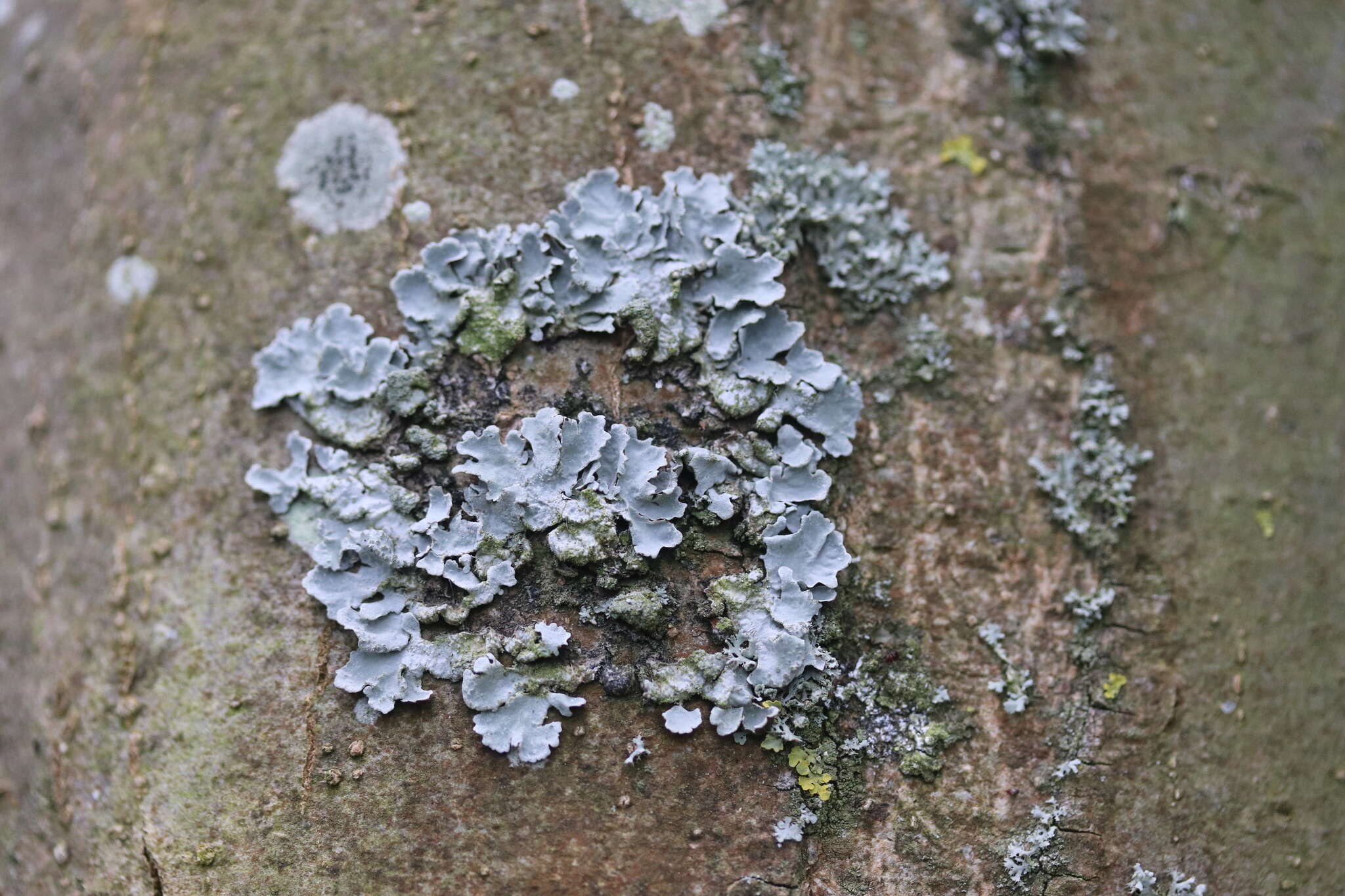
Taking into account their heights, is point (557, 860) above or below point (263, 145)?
below

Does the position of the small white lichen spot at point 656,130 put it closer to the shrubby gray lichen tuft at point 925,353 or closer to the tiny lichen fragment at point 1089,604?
the shrubby gray lichen tuft at point 925,353

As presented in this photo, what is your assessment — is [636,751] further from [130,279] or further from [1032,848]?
[130,279]

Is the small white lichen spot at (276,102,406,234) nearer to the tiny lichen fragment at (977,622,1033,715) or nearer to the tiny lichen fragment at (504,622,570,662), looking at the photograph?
the tiny lichen fragment at (504,622,570,662)

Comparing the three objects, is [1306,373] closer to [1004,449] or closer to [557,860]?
[1004,449]

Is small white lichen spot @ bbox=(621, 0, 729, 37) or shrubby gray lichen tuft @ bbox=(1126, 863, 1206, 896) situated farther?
small white lichen spot @ bbox=(621, 0, 729, 37)

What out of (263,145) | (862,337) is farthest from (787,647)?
(263,145)

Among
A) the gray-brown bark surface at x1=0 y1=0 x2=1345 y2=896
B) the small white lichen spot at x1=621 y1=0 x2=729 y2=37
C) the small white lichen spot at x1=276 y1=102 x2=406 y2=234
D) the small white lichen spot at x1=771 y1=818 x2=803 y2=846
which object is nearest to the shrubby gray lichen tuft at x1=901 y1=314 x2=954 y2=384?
the gray-brown bark surface at x1=0 y1=0 x2=1345 y2=896
